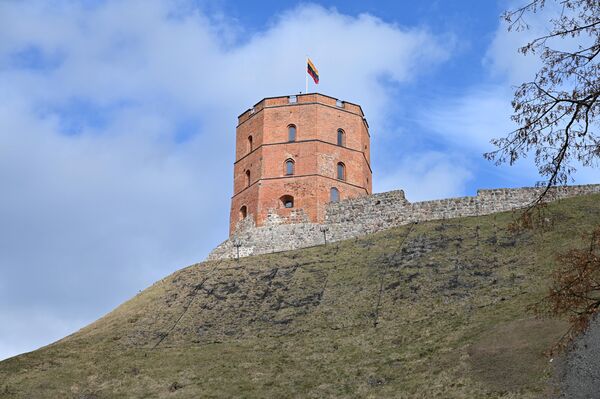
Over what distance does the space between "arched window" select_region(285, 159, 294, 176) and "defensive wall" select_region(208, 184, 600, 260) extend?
10.2 ft

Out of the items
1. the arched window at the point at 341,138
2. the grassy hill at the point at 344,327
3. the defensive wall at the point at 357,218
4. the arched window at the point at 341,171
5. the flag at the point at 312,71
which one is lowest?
the grassy hill at the point at 344,327

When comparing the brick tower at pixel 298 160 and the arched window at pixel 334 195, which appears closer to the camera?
the brick tower at pixel 298 160

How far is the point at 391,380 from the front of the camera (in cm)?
2480

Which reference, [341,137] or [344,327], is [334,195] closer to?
[341,137]

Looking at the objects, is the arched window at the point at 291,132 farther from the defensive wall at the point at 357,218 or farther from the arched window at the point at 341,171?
the defensive wall at the point at 357,218

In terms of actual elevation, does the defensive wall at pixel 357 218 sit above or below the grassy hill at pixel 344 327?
above

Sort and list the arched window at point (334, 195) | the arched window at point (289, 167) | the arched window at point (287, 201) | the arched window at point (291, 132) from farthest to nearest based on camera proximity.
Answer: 1. the arched window at point (291, 132)
2. the arched window at point (289, 167)
3. the arched window at point (334, 195)
4. the arched window at point (287, 201)

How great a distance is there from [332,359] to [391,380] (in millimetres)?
3819

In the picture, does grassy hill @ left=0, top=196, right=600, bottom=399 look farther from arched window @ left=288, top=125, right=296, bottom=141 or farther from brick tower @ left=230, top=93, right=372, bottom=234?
arched window @ left=288, top=125, right=296, bottom=141

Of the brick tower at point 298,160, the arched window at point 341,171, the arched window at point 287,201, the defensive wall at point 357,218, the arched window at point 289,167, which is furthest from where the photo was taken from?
the arched window at point 341,171

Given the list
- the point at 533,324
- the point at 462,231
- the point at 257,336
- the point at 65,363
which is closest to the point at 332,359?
the point at 257,336

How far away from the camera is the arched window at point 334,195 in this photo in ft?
151

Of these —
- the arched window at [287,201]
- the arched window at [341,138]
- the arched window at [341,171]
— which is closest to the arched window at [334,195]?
the arched window at [341,171]

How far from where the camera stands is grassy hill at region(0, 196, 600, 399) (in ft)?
80.7
